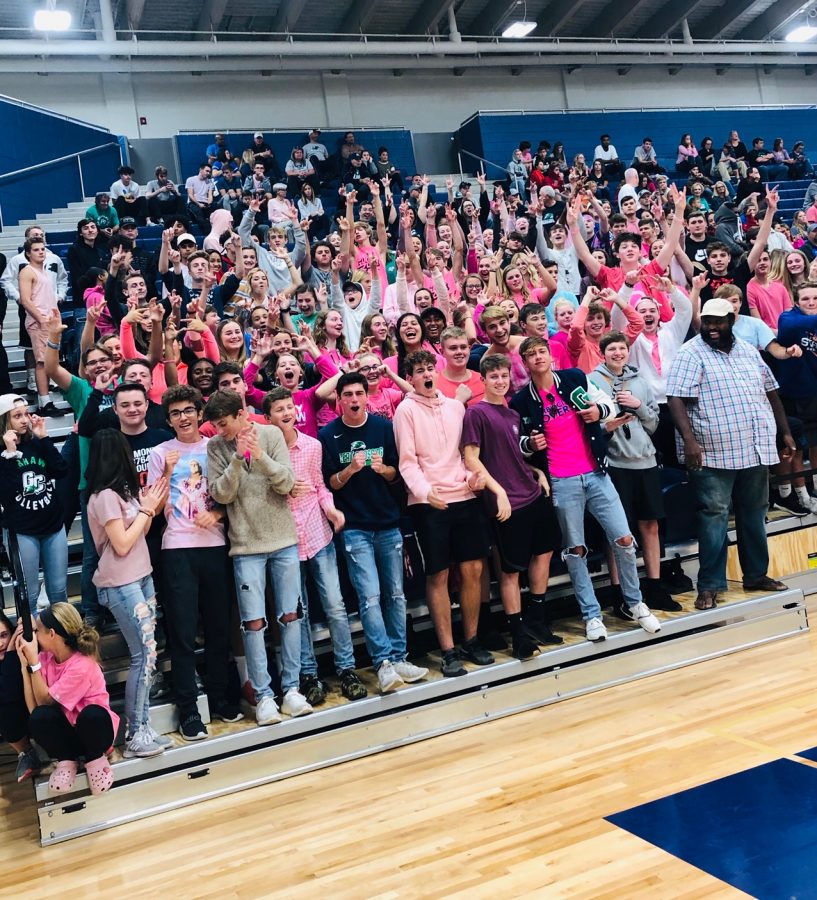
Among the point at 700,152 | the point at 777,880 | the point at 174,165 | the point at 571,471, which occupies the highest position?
the point at 174,165

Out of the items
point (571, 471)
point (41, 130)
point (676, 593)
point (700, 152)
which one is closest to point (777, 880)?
point (571, 471)

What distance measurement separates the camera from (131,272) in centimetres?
633

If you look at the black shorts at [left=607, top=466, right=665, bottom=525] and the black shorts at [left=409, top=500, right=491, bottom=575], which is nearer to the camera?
the black shorts at [left=409, top=500, right=491, bottom=575]

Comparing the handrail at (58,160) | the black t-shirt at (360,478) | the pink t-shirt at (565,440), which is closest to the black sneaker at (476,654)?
the black t-shirt at (360,478)

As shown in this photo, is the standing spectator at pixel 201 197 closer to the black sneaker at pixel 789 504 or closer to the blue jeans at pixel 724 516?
the black sneaker at pixel 789 504

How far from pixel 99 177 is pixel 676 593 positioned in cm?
1161

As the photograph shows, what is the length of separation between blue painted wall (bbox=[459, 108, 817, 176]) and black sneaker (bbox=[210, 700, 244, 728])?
14834mm

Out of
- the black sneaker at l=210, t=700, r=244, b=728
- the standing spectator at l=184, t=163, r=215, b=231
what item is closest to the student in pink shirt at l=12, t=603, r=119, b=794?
the black sneaker at l=210, t=700, r=244, b=728

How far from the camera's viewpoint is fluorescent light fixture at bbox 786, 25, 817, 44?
20.2 meters

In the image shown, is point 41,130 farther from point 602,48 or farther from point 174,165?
point 602,48

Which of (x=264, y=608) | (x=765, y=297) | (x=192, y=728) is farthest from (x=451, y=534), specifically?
(x=765, y=297)

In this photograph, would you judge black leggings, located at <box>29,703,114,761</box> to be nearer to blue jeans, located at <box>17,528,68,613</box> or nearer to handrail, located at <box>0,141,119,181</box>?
blue jeans, located at <box>17,528,68,613</box>

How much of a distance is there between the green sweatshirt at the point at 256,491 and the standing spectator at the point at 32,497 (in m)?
0.84

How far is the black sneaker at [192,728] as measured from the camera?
4129 millimetres
